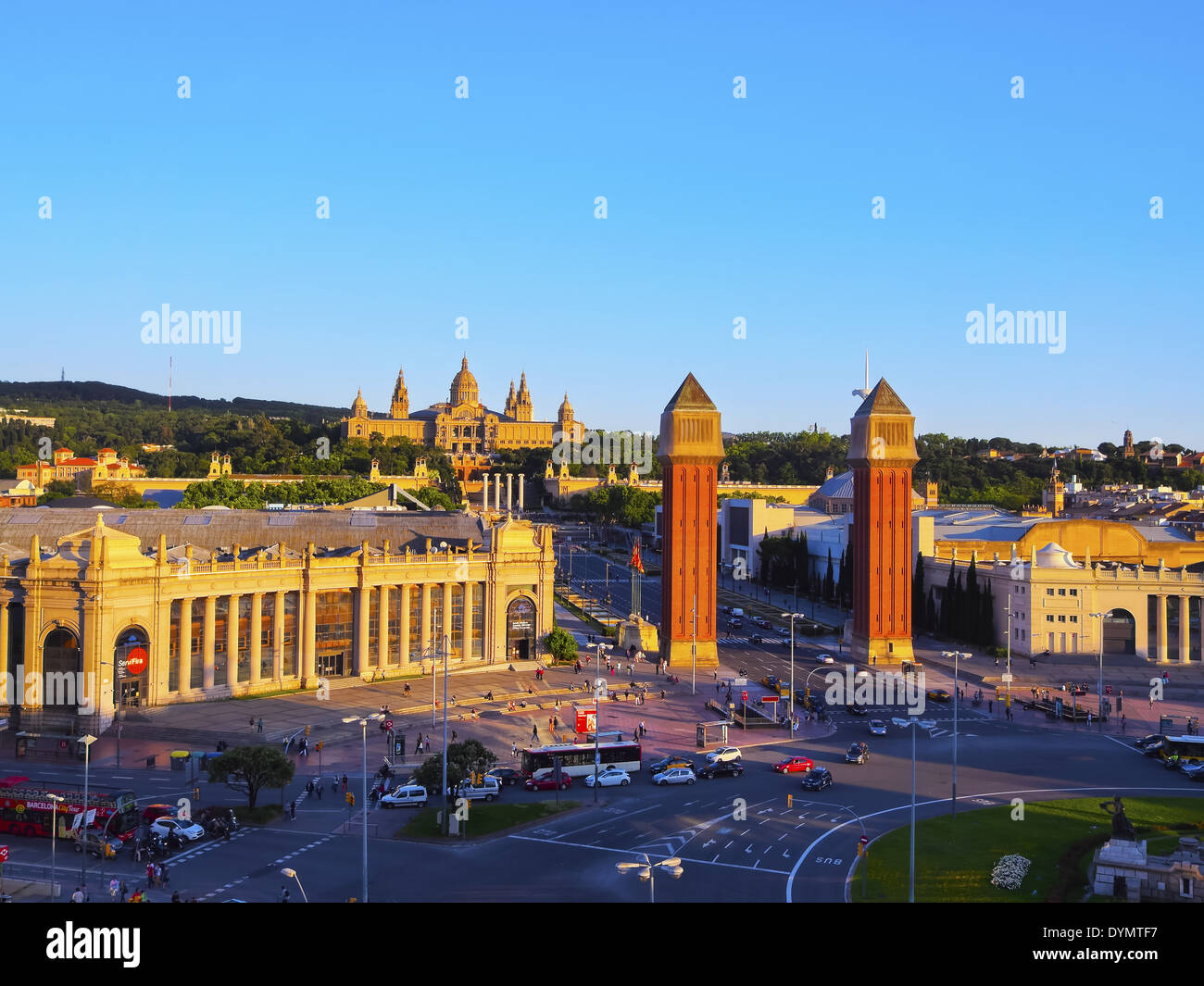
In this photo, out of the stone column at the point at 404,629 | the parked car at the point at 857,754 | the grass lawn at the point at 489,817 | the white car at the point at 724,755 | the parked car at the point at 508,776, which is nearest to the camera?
the grass lawn at the point at 489,817

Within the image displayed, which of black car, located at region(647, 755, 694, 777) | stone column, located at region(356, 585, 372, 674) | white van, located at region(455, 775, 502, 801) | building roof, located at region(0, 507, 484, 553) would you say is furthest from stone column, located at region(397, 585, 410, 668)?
white van, located at region(455, 775, 502, 801)

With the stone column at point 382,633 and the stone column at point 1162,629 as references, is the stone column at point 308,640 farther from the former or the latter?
the stone column at point 1162,629

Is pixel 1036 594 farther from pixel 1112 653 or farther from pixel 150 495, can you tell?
pixel 150 495

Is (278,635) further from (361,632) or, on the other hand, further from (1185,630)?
(1185,630)

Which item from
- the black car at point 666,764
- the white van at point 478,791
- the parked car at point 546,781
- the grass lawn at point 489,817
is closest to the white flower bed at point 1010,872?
the black car at point 666,764

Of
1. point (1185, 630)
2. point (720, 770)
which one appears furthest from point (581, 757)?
point (1185, 630)
